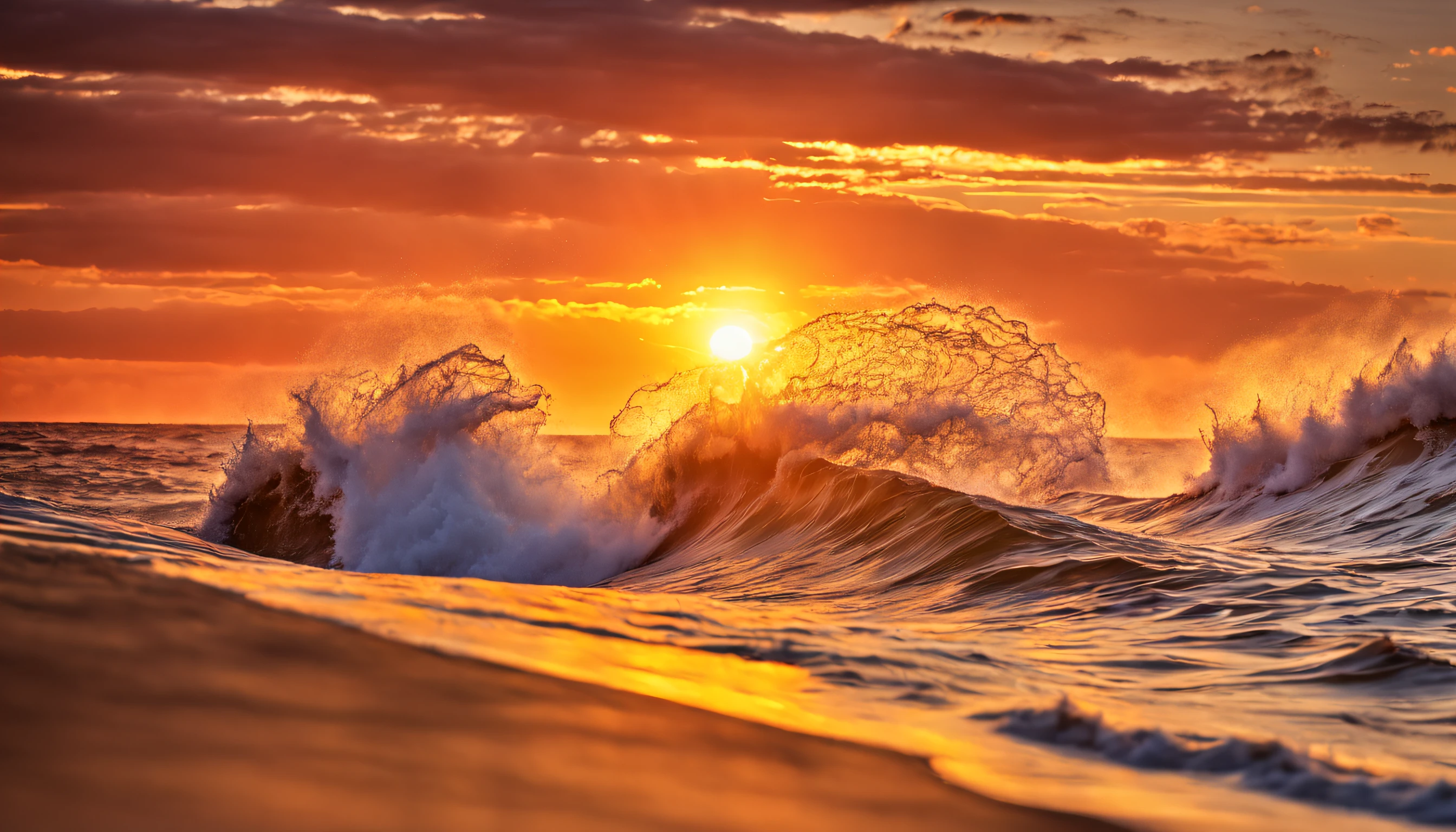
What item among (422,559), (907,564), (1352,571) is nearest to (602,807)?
(907,564)

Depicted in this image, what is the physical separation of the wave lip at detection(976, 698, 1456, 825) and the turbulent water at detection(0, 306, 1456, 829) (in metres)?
0.02

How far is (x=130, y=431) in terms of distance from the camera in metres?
69.4

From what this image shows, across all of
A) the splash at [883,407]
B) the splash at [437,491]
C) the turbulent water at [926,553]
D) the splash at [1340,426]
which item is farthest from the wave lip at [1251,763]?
the splash at [1340,426]

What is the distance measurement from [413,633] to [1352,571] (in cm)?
862

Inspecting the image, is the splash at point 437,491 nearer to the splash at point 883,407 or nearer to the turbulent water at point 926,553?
the turbulent water at point 926,553

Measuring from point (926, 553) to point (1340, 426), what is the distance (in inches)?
370

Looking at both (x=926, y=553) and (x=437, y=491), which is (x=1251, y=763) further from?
(x=437, y=491)

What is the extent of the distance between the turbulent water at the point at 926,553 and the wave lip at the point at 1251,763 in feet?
0.05

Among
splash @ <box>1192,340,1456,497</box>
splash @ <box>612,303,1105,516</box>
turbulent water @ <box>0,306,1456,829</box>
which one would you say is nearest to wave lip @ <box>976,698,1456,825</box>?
turbulent water @ <box>0,306,1456,829</box>

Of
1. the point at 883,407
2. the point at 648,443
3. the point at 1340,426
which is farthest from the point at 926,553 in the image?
the point at 1340,426

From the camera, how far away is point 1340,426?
16344mm

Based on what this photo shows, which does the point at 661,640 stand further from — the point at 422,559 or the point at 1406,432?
the point at 1406,432

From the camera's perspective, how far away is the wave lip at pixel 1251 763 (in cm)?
323

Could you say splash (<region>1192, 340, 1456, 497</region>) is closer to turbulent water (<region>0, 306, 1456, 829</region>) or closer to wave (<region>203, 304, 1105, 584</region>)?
turbulent water (<region>0, 306, 1456, 829</region>)
